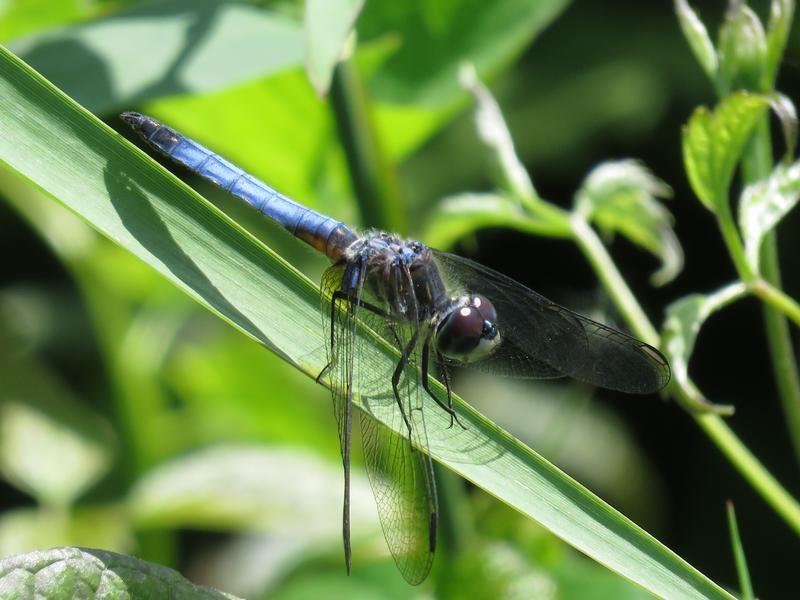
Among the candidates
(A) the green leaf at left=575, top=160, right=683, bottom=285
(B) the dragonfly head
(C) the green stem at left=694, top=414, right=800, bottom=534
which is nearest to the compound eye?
(B) the dragonfly head

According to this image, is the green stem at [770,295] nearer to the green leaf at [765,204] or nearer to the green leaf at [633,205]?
the green leaf at [765,204]

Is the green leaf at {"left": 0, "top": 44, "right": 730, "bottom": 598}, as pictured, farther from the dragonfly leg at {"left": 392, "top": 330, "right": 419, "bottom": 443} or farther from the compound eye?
the compound eye

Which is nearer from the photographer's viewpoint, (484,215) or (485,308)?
(484,215)

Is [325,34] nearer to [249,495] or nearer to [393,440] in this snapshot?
[393,440]

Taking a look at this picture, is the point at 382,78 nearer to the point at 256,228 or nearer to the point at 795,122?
the point at 795,122

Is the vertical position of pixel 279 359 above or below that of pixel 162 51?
below

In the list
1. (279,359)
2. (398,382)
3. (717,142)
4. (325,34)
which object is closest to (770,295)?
(717,142)

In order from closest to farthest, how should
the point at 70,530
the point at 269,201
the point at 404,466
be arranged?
1. the point at 404,466
2. the point at 269,201
3. the point at 70,530
